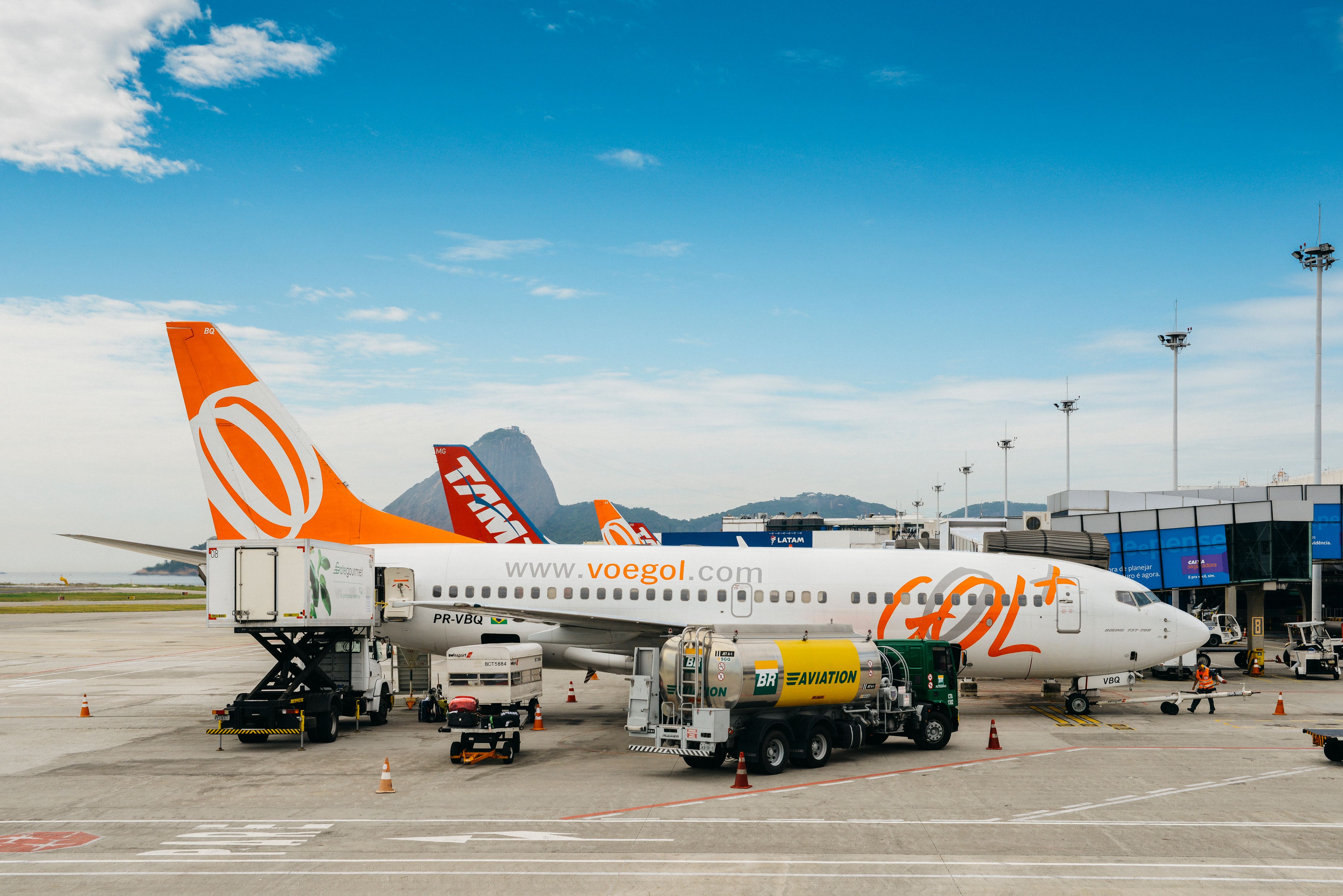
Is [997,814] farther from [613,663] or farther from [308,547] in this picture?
[308,547]

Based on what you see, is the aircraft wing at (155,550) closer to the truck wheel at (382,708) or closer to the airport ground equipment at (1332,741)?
the truck wheel at (382,708)

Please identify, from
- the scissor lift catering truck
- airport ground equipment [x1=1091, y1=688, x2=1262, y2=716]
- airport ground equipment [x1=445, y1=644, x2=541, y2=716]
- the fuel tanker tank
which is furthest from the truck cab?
the scissor lift catering truck

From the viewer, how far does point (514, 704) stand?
22.6 metres

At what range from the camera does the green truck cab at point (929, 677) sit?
872 inches

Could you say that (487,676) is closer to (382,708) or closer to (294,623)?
(294,623)

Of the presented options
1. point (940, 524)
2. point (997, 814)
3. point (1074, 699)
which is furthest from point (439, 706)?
point (940, 524)

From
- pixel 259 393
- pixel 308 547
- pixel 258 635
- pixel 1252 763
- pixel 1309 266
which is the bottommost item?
pixel 1252 763

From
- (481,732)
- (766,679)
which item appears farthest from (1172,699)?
(481,732)

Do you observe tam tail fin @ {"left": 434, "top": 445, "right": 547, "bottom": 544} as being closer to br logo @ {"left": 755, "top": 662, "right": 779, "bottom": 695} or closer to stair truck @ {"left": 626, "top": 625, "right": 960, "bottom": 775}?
stair truck @ {"left": 626, "top": 625, "right": 960, "bottom": 775}

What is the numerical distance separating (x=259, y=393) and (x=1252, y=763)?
26054 mm

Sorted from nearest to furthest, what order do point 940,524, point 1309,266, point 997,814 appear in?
1. point 997,814
2. point 1309,266
3. point 940,524

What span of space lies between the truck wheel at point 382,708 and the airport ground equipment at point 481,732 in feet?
16.3

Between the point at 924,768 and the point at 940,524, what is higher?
the point at 940,524

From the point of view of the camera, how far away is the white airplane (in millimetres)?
27016
